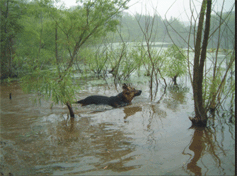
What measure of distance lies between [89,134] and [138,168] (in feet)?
5.88

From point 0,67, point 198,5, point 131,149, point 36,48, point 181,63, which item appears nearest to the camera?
point 131,149

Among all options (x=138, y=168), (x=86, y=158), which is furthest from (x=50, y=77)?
(x=138, y=168)

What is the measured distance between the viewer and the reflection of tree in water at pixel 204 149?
3.31 m

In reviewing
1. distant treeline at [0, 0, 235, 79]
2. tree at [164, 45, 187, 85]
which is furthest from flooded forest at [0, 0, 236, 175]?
tree at [164, 45, 187, 85]

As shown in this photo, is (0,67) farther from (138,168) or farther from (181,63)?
(138,168)

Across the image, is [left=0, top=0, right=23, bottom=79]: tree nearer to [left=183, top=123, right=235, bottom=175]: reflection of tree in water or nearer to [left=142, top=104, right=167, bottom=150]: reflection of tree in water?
[left=142, top=104, right=167, bottom=150]: reflection of tree in water

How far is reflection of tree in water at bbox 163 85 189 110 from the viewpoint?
7474 mm

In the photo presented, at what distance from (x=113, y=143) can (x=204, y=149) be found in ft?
5.77

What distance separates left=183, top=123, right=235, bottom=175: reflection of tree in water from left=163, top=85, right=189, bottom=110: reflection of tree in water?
2.29 m

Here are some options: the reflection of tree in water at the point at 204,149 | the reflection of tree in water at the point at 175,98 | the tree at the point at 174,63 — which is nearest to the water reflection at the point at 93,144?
the reflection of tree in water at the point at 204,149

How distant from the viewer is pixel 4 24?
41.2 ft

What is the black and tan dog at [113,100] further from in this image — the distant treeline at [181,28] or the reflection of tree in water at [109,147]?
the distant treeline at [181,28]

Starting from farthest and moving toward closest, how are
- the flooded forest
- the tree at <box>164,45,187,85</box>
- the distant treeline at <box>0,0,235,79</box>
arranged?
1. the tree at <box>164,45,187,85</box>
2. the distant treeline at <box>0,0,235,79</box>
3. the flooded forest

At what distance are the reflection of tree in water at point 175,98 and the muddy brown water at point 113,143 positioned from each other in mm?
602
